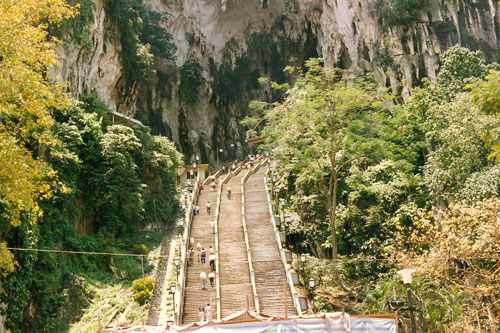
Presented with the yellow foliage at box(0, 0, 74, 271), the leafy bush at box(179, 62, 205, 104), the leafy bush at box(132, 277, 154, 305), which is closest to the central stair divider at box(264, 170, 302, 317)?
the leafy bush at box(132, 277, 154, 305)

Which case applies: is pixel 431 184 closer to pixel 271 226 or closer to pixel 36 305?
pixel 271 226

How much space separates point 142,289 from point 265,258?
18.3 ft

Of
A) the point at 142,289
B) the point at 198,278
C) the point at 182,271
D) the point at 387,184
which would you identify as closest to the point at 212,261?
the point at 198,278

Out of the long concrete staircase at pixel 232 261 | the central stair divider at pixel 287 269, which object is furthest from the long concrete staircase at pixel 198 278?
the central stair divider at pixel 287 269

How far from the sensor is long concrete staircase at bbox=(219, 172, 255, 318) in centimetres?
2019

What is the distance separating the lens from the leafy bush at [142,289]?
21.6m

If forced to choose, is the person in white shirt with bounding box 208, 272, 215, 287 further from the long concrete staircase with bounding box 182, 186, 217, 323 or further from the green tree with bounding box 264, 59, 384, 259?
the green tree with bounding box 264, 59, 384, 259

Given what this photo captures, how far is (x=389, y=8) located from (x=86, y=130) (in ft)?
66.4

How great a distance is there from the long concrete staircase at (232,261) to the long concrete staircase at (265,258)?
45 cm

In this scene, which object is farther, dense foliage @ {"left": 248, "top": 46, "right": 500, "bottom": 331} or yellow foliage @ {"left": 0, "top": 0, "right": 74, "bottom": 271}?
dense foliage @ {"left": 248, "top": 46, "right": 500, "bottom": 331}

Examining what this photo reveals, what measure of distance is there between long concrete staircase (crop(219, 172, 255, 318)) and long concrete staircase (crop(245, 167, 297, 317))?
449 mm

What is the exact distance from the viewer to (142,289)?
73.1 ft

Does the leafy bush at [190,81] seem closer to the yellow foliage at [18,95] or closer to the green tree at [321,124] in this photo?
the green tree at [321,124]

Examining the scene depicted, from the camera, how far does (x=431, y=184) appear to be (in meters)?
22.4
